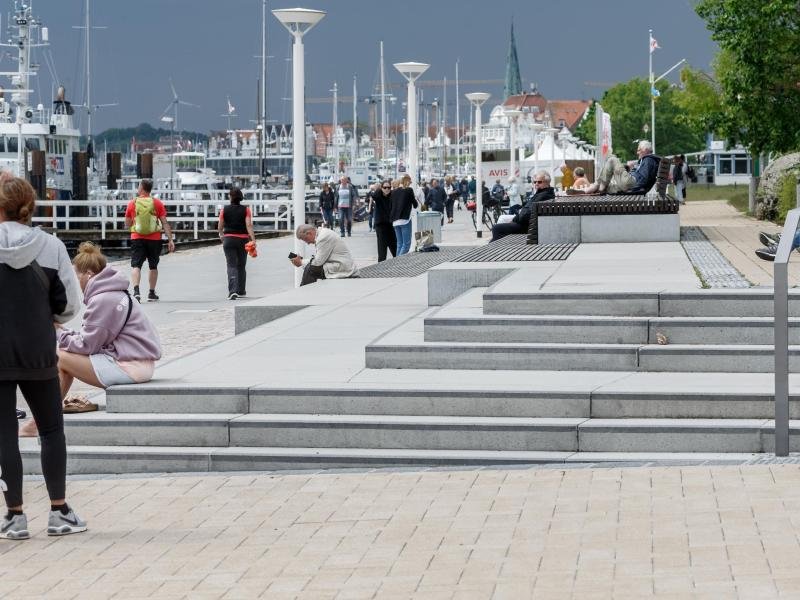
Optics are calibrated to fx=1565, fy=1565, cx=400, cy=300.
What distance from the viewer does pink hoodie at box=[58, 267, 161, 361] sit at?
996cm

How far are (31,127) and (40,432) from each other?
60227 millimetres

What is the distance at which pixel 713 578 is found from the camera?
19.9 ft

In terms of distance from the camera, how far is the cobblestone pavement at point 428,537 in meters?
6.21

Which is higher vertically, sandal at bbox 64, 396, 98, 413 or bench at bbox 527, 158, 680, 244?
bench at bbox 527, 158, 680, 244

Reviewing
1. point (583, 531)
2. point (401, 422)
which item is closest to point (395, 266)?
point (401, 422)

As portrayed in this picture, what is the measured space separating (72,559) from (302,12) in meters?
Answer: 14.9

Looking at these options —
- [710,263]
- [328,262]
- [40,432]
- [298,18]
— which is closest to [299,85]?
[298,18]

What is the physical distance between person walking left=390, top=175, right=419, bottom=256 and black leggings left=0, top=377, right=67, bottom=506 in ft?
64.7

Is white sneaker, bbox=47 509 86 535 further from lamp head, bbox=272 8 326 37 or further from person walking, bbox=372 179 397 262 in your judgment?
person walking, bbox=372 179 397 262

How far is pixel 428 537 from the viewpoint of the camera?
7.04m

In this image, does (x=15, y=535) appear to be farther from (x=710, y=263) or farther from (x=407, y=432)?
(x=710, y=263)

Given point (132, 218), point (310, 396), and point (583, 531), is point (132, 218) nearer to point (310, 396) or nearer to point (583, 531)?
point (310, 396)

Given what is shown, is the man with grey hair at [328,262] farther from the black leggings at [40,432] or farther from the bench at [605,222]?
the black leggings at [40,432]

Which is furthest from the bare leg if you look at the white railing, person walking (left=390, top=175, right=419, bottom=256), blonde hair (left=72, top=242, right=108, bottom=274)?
the white railing
